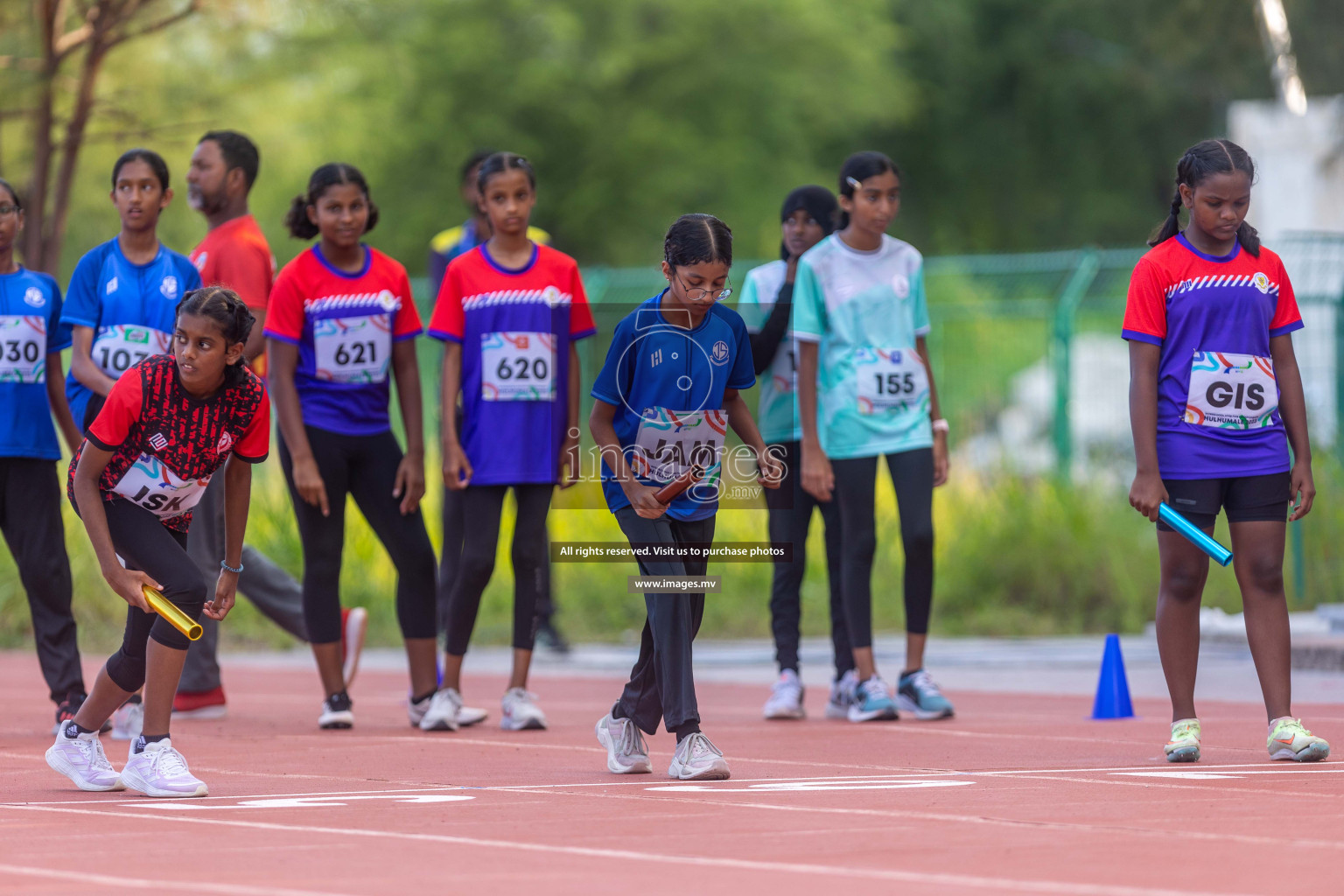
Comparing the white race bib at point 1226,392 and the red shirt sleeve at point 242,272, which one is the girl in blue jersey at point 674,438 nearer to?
the white race bib at point 1226,392

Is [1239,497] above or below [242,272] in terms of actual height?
below

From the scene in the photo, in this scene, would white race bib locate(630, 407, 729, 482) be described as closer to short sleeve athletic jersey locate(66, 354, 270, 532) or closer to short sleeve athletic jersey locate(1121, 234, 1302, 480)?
short sleeve athletic jersey locate(66, 354, 270, 532)

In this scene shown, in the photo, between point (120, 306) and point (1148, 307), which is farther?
point (120, 306)

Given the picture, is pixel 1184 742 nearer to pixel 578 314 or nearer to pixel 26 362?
pixel 578 314

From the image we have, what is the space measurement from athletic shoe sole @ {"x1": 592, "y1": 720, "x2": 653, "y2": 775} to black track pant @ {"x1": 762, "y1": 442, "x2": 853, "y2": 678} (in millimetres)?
1909

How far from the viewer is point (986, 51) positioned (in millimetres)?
42969

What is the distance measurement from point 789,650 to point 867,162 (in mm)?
2086

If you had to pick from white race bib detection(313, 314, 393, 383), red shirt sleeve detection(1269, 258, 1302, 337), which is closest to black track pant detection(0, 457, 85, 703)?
white race bib detection(313, 314, 393, 383)

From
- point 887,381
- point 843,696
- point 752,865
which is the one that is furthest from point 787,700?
point 752,865

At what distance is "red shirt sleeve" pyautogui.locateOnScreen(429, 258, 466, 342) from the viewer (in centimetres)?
767

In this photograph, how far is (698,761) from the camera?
602cm

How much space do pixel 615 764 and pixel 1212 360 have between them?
2.38 metres

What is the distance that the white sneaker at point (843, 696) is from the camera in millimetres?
8195

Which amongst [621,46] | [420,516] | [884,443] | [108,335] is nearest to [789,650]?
[884,443]
